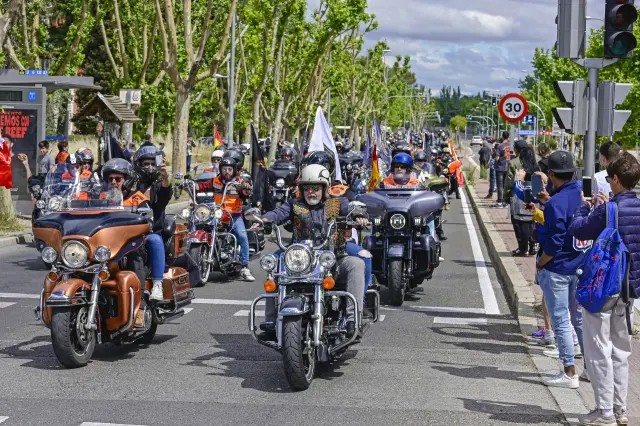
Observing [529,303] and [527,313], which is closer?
[527,313]

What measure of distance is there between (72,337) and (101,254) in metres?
0.67

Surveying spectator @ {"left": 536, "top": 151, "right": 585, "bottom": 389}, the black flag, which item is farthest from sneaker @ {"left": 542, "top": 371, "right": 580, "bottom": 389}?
the black flag

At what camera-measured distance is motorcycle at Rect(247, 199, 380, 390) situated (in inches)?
312

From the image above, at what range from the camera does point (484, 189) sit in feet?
136

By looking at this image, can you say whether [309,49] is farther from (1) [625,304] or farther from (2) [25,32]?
(1) [625,304]

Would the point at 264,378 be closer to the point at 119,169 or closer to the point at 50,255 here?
the point at 50,255

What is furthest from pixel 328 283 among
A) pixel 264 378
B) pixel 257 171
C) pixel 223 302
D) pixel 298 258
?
pixel 257 171

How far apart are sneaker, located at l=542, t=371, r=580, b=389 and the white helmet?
219 centimetres

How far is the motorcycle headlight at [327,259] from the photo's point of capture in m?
8.25

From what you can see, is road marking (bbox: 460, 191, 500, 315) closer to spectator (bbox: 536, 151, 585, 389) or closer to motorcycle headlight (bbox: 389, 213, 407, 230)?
motorcycle headlight (bbox: 389, 213, 407, 230)

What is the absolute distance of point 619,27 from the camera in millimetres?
A: 9906

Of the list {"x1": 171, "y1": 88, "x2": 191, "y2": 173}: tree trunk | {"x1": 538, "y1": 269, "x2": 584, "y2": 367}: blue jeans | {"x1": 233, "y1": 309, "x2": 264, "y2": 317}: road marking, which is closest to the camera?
{"x1": 538, "y1": 269, "x2": 584, "y2": 367}: blue jeans

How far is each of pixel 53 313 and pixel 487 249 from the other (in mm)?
12634

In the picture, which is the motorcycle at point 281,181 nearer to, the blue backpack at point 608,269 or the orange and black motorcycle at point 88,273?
the orange and black motorcycle at point 88,273
